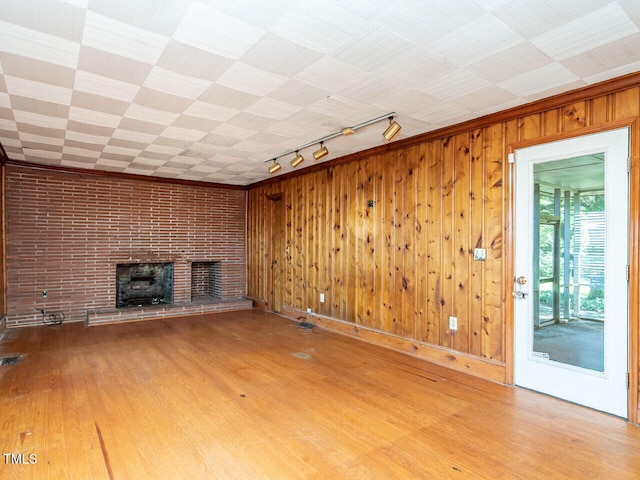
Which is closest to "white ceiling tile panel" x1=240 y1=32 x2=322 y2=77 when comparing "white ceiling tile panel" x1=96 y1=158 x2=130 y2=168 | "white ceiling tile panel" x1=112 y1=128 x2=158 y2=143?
"white ceiling tile panel" x1=112 y1=128 x2=158 y2=143

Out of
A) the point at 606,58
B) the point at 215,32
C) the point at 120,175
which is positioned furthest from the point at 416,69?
the point at 120,175

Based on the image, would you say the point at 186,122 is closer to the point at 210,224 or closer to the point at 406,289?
the point at 406,289

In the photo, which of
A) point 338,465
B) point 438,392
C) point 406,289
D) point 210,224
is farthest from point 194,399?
point 210,224

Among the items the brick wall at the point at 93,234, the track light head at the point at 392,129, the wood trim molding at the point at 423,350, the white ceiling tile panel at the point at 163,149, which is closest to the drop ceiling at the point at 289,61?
the track light head at the point at 392,129

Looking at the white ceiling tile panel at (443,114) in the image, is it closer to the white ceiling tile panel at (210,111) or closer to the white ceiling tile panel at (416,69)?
the white ceiling tile panel at (416,69)

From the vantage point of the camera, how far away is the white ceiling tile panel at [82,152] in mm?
4789

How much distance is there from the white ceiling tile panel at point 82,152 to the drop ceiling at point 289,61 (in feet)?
2.30

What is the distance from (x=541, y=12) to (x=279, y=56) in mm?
1519

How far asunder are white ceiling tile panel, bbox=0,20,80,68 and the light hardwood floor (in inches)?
98.4

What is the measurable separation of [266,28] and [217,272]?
20.4ft

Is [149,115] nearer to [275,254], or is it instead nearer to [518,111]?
[518,111]

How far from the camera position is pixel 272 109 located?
336 centimetres

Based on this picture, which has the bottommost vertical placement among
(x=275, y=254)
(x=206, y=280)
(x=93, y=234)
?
(x=206, y=280)

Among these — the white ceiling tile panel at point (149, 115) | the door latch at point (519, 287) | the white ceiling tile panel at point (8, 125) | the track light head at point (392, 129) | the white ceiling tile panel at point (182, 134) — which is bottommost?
the door latch at point (519, 287)
